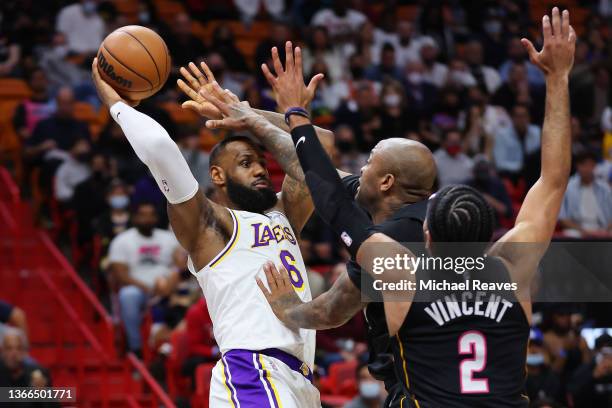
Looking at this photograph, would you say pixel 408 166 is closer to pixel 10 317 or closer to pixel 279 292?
pixel 279 292

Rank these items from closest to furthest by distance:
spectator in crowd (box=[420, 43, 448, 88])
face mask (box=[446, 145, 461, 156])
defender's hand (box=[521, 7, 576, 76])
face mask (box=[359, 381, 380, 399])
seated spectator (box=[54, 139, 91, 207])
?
defender's hand (box=[521, 7, 576, 76]) < face mask (box=[359, 381, 380, 399]) < seated spectator (box=[54, 139, 91, 207]) < face mask (box=[446, 145, 461, 156]) < spectator in crowd (box=[420, 43, 448, 88])

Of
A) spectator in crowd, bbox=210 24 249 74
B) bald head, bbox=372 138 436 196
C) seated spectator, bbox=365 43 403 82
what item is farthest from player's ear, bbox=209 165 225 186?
seated spectator, bbox=365 43 403 82

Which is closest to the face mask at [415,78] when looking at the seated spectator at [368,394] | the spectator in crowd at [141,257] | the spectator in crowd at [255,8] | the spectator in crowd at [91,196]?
the spectator in crowd at [255,8]

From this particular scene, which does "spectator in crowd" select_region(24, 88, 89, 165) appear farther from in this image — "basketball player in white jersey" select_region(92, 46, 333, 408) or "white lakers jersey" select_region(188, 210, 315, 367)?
"white lakers jersey" select_region(188, 210, 315, 367)

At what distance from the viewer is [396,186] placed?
16.3 ft

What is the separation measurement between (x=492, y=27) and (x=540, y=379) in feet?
34.4

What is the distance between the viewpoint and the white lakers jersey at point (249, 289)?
559 centimetres

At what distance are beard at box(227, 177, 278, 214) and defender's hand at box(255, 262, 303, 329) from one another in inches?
24.2

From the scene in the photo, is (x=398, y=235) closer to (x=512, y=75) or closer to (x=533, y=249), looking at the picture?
(x=533, y=249)

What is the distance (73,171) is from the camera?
486 inches

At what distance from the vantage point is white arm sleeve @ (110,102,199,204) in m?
5.37

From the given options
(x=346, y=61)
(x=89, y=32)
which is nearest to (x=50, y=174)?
(x=89, y=32)

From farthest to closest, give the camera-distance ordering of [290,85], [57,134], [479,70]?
[479,70] → [57,134] → [290,85]

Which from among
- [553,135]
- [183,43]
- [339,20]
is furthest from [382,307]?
[339,20]
